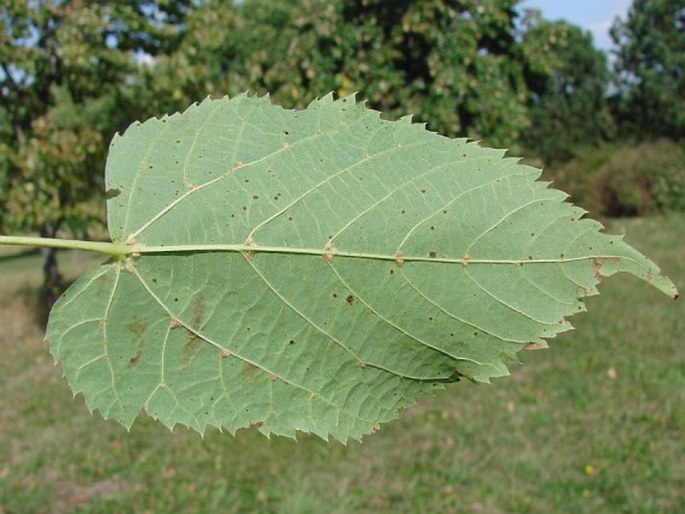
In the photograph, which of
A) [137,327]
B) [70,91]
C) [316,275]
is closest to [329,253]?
[316,275]

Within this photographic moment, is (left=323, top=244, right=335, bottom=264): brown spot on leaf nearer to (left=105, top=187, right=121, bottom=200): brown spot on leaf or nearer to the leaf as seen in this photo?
the leaf

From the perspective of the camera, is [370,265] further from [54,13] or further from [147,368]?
[54,13]

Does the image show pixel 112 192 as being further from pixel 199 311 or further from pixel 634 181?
pixel 634 181

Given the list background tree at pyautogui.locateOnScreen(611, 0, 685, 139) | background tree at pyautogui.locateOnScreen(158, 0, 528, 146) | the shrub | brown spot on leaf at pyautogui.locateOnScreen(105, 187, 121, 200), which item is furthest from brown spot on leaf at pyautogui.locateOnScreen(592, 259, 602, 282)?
background tree at pyautogui.locateOnScreen(611, 0, 685, 139)

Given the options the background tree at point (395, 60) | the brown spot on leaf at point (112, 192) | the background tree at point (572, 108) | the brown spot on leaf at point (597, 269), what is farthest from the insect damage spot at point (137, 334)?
the background tree at point (572, 108)

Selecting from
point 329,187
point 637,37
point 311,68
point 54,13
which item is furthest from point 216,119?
point 637,37

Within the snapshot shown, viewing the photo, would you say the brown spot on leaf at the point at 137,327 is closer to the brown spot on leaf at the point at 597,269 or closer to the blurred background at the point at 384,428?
the brown spot on leaf at the point at 597,269
